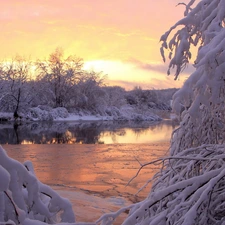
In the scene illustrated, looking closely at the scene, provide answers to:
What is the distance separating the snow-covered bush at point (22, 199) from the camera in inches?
97.7

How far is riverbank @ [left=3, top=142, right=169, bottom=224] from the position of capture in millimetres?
8375

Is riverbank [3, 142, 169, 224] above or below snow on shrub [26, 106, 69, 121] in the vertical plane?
below

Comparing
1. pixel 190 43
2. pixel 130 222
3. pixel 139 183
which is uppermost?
pixel 190 43

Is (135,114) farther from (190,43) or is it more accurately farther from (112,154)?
(190,43)

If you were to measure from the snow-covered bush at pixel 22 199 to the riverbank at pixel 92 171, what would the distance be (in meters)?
1.72

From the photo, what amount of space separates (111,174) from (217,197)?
28.6 ft

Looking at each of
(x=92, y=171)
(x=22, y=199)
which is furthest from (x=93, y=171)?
(x=22, y=199)

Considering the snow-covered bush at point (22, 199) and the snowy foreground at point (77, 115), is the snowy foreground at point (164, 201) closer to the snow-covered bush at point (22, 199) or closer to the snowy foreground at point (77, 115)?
the snow-covered bush at point (22, 199)

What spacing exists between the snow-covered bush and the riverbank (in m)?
1.72

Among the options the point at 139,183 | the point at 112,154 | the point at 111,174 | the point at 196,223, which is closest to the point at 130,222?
the point at 196,223

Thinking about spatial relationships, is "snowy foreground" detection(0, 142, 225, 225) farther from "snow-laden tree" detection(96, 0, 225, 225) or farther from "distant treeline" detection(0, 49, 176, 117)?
"distant treeline" detection(0, 49, 176, 117)

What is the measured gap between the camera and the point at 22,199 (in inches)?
113

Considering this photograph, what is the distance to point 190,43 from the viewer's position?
A: 4312 mm

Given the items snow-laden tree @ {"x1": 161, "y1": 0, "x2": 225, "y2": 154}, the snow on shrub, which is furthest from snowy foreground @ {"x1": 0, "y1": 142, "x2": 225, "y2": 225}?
the snow on shrub
